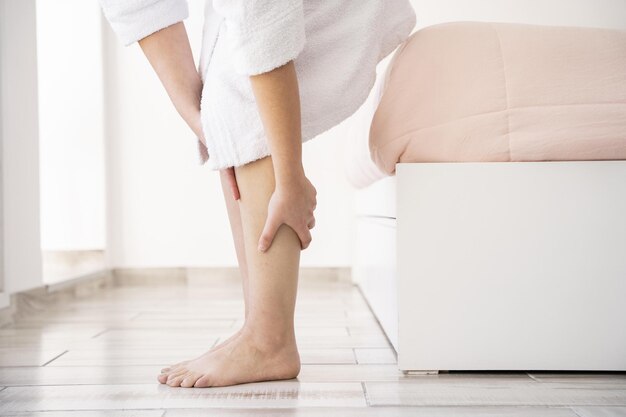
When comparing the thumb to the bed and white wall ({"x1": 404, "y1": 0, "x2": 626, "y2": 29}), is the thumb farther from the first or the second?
white wall ({"x1": 404, "y1": 0, "x2": 626, "y2": 29})

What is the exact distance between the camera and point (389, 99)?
1.03 metres

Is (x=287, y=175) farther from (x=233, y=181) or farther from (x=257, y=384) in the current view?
(x=257, y=384)

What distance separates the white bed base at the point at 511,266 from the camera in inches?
38.8

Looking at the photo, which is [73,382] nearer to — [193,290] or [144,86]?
[193,290]

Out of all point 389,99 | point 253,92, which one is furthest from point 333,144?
point 253,92

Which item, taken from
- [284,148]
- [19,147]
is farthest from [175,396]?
[19,147]

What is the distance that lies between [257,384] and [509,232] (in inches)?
17.8

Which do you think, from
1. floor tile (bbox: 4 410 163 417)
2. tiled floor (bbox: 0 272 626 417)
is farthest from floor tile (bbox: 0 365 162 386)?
floor tile (bbox: 4 410 163 417)

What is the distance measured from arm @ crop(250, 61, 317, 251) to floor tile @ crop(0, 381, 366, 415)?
0.21 meters

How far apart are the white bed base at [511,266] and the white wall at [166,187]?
1.58 meters

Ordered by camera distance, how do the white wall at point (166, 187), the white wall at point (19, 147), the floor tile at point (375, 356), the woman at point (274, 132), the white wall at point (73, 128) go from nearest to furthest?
the woman at point (274, 132), the floor tile at point (375, 356), the white wall at point (19, 147), the white wall at point (73, 128), the white wall at point (166, 187)

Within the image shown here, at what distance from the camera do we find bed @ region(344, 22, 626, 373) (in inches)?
38.7

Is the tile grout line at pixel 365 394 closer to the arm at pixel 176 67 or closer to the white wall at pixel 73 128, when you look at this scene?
the arm at pixel 176 67

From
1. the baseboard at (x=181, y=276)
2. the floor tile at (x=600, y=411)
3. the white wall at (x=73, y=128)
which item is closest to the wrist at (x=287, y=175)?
the floor tile at (x=600, y=411)
